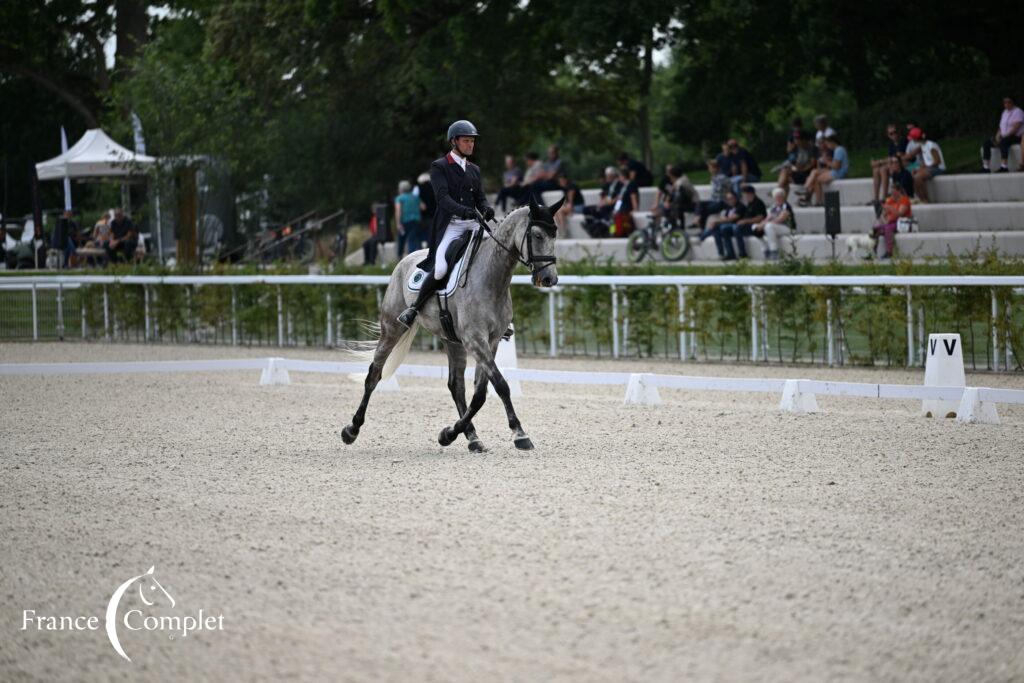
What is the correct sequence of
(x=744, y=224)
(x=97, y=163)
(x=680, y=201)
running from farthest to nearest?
1. (x=97, y=163)
2. (x=680, y=201)
3. (x=744, y=224)

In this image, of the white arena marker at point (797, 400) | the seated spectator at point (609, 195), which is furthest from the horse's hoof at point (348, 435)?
the seated spectator at point (609, 195)

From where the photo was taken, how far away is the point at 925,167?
79.5 feet

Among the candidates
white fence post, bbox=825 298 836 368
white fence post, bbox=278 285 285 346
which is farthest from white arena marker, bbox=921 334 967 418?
white fence post, bbox=278 285 285 346

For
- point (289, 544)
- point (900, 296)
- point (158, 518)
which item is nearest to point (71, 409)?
point (158, 518)

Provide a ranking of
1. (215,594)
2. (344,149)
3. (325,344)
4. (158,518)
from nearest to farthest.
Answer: (215,594)
(158,518)
(325,344)
(344,149)

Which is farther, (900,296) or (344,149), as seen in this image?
(344,149)

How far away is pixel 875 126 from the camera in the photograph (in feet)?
103

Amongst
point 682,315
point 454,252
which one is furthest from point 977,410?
point 682,315

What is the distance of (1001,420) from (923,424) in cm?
82

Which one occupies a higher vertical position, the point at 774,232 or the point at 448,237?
the point at 774,232

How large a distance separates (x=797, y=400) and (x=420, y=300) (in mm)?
4074

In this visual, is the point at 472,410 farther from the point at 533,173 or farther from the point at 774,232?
the point at 533,173

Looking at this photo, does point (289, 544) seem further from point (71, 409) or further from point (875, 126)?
point (875, 126)

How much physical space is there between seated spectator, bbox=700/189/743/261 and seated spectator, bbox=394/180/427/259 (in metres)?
6.11
